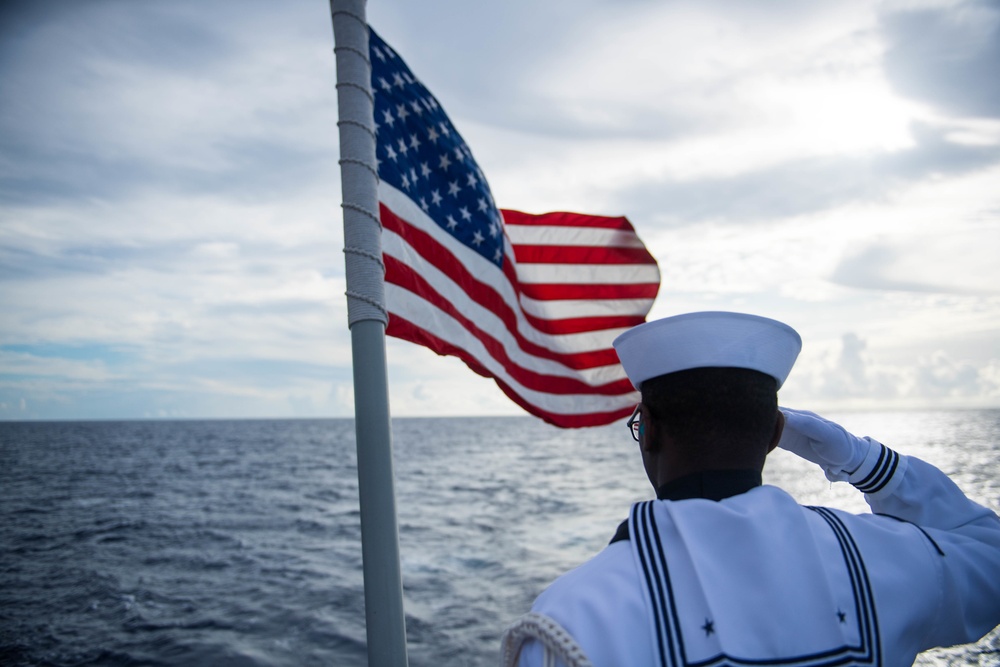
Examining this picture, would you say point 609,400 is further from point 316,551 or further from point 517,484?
point 517,484

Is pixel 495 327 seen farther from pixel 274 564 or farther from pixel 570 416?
pixel 274 564

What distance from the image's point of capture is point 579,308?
450 cm

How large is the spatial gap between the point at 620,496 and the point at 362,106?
2422cm

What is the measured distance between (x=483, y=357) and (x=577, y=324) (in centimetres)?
108

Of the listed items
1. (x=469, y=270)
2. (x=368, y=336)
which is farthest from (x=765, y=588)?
(x=469, y=270)

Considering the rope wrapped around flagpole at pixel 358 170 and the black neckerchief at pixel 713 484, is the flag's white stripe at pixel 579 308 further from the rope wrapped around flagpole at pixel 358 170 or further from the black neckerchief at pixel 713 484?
the black neckerchief at pixel 713 484

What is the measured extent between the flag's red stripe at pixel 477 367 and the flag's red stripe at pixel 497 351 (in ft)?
0.24

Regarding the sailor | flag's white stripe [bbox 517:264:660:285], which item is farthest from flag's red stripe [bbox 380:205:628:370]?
the sailor

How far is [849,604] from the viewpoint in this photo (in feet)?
4.35

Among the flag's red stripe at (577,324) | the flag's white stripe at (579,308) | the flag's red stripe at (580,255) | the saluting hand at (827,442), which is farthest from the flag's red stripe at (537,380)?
the saluting hand at (827,442)

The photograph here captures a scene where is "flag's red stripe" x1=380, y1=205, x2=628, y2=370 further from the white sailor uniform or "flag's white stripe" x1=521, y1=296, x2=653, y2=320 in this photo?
the white sailor uniform

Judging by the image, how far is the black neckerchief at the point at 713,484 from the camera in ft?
4.75

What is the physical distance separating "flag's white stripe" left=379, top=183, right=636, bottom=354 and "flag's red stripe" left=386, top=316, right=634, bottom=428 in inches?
10.9

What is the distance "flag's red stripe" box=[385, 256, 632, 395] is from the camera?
10.1 feet
